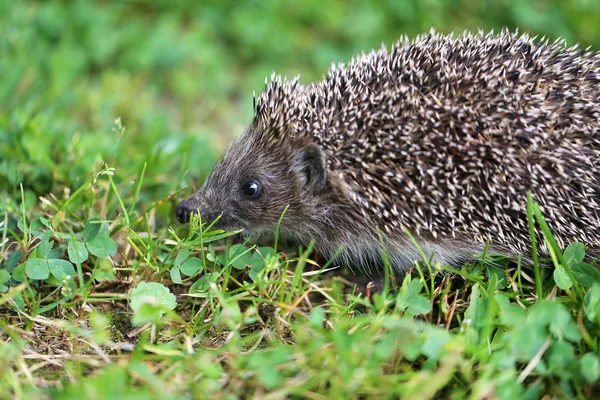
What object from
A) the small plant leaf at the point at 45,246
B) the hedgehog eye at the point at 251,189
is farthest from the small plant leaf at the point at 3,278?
the hedgehog eye at the point at 251,189

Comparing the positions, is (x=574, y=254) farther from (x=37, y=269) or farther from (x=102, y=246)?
(x=37, y=269)

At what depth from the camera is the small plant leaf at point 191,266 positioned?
3.46 meters

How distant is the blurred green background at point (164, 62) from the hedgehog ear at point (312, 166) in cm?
93

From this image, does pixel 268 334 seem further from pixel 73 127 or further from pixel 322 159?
pixel 73 127

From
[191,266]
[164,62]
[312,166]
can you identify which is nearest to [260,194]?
[312,166]

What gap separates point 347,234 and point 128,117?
2739mm

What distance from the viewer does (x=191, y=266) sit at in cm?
349

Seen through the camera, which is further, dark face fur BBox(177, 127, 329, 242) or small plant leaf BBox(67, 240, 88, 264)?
dark face fur BBox(177, 127, 329, 242)

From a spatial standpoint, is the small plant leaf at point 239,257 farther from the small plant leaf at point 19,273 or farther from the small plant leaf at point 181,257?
the small plant leaf at point 19,273

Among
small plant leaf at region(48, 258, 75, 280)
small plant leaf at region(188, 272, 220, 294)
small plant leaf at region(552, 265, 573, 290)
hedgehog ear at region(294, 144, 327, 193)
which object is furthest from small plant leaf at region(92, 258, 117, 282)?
small plant leaf at region(552, 265, 573, 290)

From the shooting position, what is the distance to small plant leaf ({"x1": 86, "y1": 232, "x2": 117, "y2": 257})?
345 cm

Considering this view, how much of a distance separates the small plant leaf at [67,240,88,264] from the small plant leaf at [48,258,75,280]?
4cm

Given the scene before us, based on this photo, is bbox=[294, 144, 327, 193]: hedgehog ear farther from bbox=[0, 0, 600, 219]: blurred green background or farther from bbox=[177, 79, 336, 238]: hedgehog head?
bbox=[0, 0, 600, 219]: blurred green background

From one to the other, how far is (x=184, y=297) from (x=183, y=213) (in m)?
0.61
